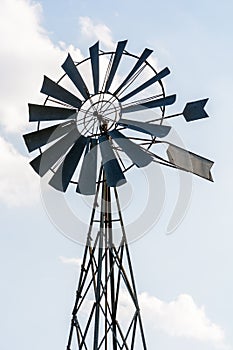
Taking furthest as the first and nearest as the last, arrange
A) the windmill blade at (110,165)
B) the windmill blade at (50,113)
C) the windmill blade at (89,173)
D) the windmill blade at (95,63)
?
the windmill blade at (95,63) → the windmill blade at (50,113) → the windmill blade at (89,173) → the windmill blade at (110,165)

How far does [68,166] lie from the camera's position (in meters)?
6.09

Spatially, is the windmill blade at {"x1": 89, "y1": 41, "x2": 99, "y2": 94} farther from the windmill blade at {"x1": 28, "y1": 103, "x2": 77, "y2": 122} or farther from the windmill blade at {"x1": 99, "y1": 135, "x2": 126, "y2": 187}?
the windmill blade at {"x1": 99, "y1": 135, "x2": 126, "y2": 187}

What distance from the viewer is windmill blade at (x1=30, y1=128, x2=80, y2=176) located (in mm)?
6070

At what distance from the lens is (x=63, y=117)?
622 centimetres

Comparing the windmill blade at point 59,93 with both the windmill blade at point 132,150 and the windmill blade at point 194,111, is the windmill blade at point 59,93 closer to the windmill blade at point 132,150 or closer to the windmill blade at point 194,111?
the windmill blade at point 132,150

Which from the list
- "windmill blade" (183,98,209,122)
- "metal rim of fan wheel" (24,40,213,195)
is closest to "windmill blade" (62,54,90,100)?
"metal rim of fan wheel" (24,40,213,195)

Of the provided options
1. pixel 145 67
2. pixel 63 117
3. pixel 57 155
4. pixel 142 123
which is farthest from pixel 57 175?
pixel 145 67

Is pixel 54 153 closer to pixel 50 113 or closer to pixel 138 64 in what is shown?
pixel 50 113

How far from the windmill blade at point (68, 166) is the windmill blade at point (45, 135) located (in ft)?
0.68

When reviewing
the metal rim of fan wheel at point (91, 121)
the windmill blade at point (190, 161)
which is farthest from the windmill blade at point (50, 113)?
the windmill blade at point (190, 161)

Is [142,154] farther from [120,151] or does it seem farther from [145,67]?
[145,67]

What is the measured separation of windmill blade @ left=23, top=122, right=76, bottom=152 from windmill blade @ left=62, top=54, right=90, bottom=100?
0.48 meters

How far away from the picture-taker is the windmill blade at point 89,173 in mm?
5839

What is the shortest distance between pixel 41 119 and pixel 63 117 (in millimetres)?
262
